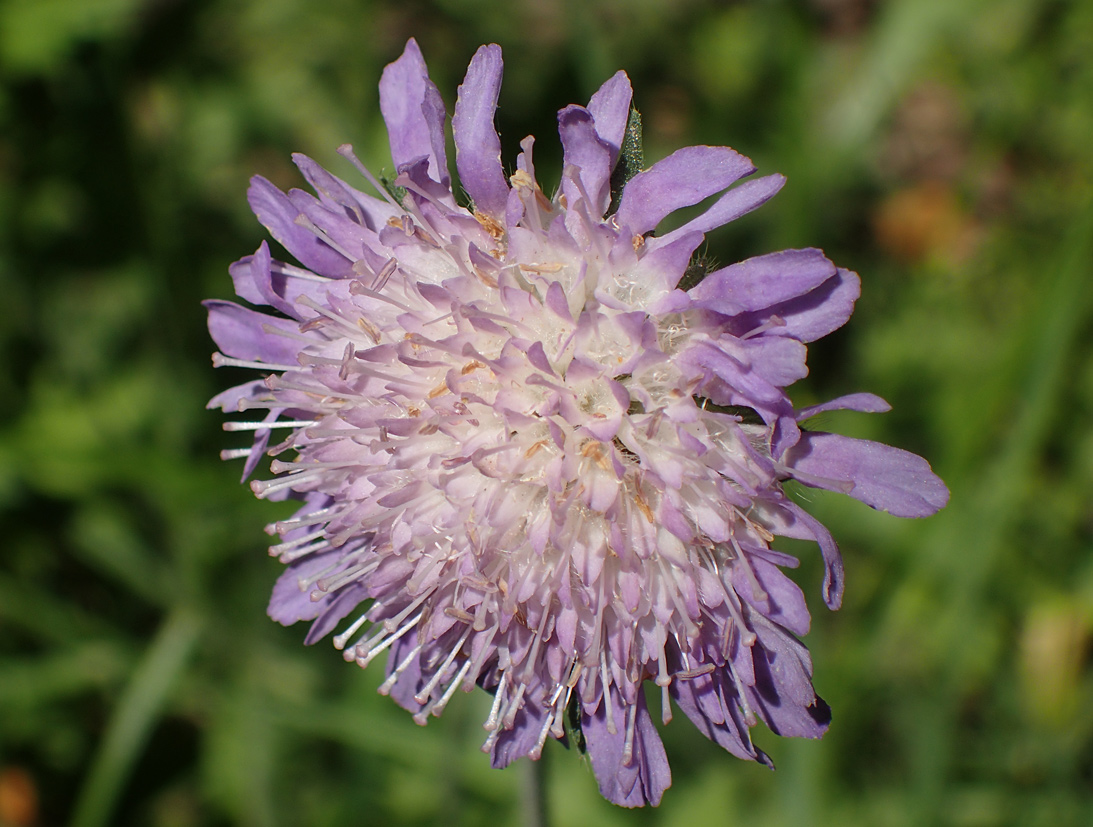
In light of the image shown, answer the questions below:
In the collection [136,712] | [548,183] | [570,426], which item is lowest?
[136,712]

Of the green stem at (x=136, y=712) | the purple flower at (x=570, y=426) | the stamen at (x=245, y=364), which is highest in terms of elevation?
the stamen at (x=245, y=364)

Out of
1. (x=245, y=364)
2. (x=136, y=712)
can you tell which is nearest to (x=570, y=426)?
(x=245, y=364)

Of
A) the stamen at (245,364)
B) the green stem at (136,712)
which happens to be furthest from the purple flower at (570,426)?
the green stem at (136,712)

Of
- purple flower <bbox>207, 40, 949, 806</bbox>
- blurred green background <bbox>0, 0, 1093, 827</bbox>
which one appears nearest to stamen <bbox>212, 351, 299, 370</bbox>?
purple flower <bbox>207, 40, 949, 806</bbox>

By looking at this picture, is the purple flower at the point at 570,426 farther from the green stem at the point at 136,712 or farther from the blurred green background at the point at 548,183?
the green stem at the point at 136,712

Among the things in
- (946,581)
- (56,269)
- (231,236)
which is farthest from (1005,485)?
(56,269)

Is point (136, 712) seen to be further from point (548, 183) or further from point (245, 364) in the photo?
point (548, 183)
